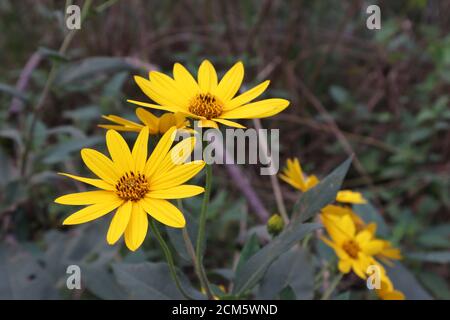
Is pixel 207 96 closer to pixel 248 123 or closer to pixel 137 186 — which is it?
pixel 137 186

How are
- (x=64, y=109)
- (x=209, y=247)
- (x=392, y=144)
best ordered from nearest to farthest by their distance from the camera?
(x=209, y=247), (x=392, y=144), (x=64, y=109)

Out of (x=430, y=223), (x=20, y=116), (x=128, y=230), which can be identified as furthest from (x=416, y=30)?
(x=128, y=230)

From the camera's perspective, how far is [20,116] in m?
1.83

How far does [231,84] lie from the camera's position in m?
0.90

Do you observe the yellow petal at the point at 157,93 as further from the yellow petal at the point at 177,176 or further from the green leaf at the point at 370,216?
the green leaf at the point at 370,216

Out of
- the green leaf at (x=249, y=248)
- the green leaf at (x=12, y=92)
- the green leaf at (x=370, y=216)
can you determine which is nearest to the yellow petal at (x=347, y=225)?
the green leaf at (x=249, y=248)

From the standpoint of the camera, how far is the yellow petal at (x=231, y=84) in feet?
2.87

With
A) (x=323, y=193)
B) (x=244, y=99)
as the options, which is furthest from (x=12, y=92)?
(x=323, y=193)

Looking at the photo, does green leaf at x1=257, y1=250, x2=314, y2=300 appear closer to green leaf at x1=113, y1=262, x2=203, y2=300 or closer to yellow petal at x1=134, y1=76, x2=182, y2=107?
green leaf at x1=113, y1=262, x2=203, y2=300

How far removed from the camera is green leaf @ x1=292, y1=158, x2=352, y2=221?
88cm

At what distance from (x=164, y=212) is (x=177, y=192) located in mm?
36
